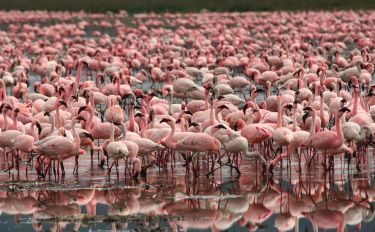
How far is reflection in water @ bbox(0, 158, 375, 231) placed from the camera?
12992 millimetres

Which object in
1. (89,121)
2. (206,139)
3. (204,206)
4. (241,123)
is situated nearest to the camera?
(204,206)

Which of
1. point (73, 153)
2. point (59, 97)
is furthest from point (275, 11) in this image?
point (73, 153)

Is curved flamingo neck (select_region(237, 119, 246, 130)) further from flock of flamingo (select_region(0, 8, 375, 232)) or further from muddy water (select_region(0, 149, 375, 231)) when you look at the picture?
muddy water (select_region(0, 149, 375, 231))

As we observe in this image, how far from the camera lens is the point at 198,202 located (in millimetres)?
14227

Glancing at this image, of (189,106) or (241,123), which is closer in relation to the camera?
(241,123)

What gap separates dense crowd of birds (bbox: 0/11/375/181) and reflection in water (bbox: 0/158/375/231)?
1.39 ft

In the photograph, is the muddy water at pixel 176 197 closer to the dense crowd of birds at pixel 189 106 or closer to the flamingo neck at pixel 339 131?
the dense crowd of birds at pixel 189 106

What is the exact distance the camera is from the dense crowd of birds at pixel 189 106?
1605 centimetres

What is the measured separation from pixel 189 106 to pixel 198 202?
6.40 meters

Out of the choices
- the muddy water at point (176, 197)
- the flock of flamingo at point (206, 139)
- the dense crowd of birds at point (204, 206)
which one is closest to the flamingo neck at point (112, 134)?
the flock of flamingo at point (206, 139)

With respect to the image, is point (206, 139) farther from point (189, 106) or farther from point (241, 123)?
point (189, 106)

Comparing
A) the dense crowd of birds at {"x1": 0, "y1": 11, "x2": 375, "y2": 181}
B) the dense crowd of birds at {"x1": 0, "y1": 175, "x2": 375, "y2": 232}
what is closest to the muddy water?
the dense crowd of birds at {"x1": 0, "y1": 175, "x2": 375, "y2": 232}

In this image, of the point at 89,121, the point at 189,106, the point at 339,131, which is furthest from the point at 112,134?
the point at 189,106

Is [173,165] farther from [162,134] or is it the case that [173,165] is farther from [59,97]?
[59,97]
